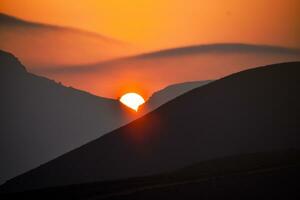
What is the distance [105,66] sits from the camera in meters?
3.39

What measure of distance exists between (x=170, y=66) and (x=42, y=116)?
1217 millimetres

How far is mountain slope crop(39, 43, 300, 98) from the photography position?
3.33 m

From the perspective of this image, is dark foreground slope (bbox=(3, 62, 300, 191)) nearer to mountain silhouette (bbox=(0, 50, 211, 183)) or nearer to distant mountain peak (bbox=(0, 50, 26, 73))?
mountain silhouette (bbox=(0, 50, 211, 183))

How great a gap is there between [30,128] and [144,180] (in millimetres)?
1066

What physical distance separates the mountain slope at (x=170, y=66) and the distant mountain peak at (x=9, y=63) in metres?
0.16

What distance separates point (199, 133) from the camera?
341cm

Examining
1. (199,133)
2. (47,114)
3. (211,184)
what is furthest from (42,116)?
(211,184)

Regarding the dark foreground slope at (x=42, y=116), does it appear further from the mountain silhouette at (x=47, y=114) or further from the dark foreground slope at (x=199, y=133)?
the dark foreground slope at (x=199, y=133)

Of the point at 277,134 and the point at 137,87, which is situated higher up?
the point at 137,87

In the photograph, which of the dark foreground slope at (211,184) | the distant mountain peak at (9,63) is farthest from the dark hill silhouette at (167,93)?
the distant mountain peak at (9,63)

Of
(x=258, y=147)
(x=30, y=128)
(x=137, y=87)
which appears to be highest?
(x=137, y=87)

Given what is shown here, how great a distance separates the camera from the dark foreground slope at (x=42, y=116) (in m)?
3.13

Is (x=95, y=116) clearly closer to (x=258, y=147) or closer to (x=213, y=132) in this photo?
(x=213, y=132)

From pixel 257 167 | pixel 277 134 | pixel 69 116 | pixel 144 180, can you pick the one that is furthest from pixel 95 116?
pixel 277 134
